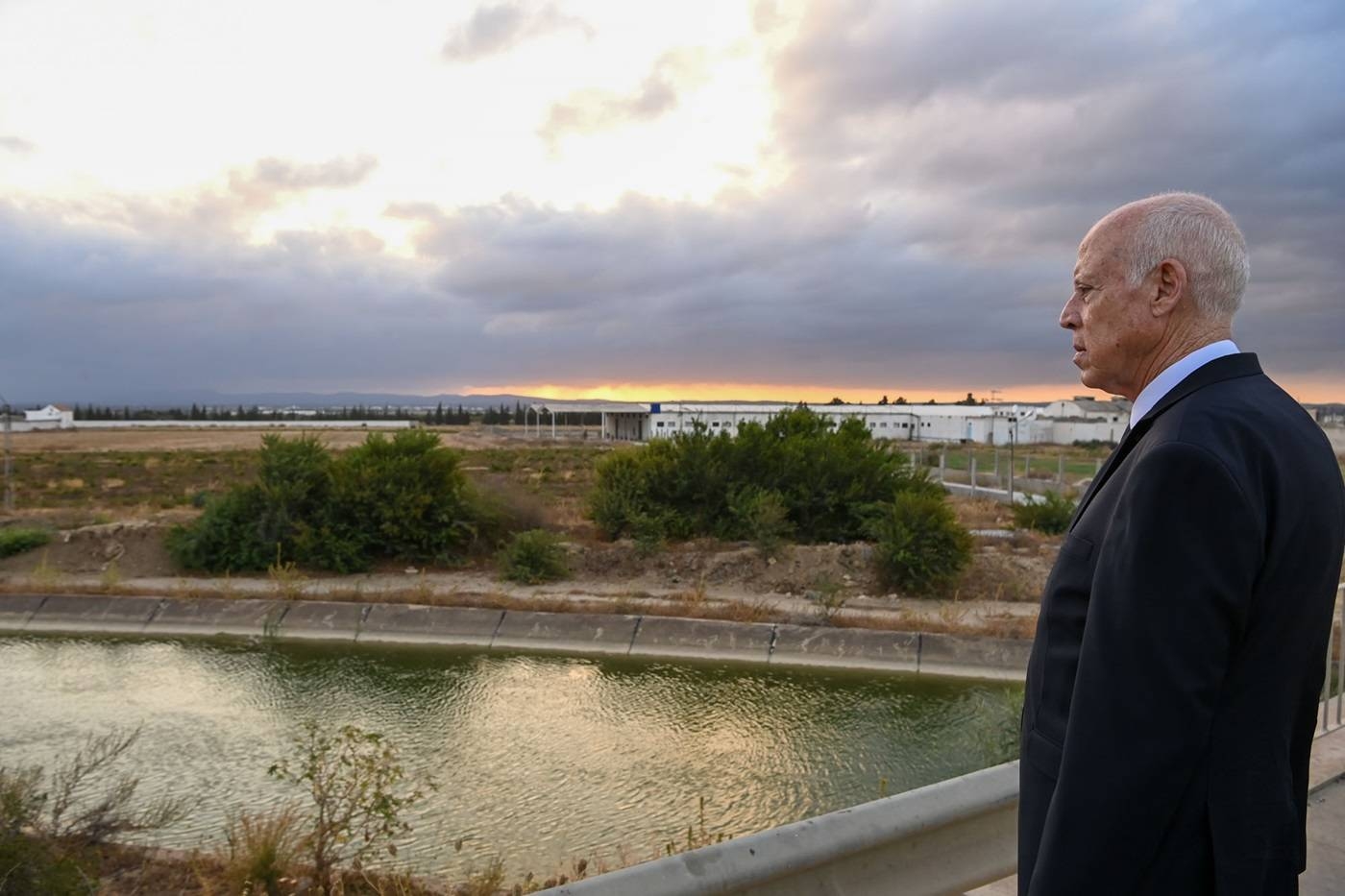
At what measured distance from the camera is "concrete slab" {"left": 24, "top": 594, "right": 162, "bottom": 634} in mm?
11953

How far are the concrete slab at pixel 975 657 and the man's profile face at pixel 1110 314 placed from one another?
9.04 m

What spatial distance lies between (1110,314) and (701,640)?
379 inches

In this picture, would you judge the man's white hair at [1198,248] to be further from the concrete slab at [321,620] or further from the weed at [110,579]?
the weed at [110,579]

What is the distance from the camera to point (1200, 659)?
62.6 inches

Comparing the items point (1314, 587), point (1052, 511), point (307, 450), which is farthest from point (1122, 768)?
point (1052, 511)

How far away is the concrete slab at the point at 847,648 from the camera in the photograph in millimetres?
10703

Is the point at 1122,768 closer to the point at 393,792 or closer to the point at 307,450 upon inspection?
the point at 393,792

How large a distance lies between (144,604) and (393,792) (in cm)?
785

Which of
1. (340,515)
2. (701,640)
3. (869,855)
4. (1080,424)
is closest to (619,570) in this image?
(701,640)

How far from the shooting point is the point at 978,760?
692 centimetres

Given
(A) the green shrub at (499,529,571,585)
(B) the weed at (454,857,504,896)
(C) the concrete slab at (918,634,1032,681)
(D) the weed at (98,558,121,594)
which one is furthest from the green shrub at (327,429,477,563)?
(B) the weed at (454,857,504,896)

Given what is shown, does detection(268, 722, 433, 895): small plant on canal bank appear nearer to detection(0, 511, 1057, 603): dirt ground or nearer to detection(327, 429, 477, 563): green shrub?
detection(0, 511, 1057, 603): dirt ground

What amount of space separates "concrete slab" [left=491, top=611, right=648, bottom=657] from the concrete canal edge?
1 centimetres

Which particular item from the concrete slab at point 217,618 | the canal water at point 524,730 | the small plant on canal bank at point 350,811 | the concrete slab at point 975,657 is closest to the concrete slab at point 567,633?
the canal water at point 524,730
